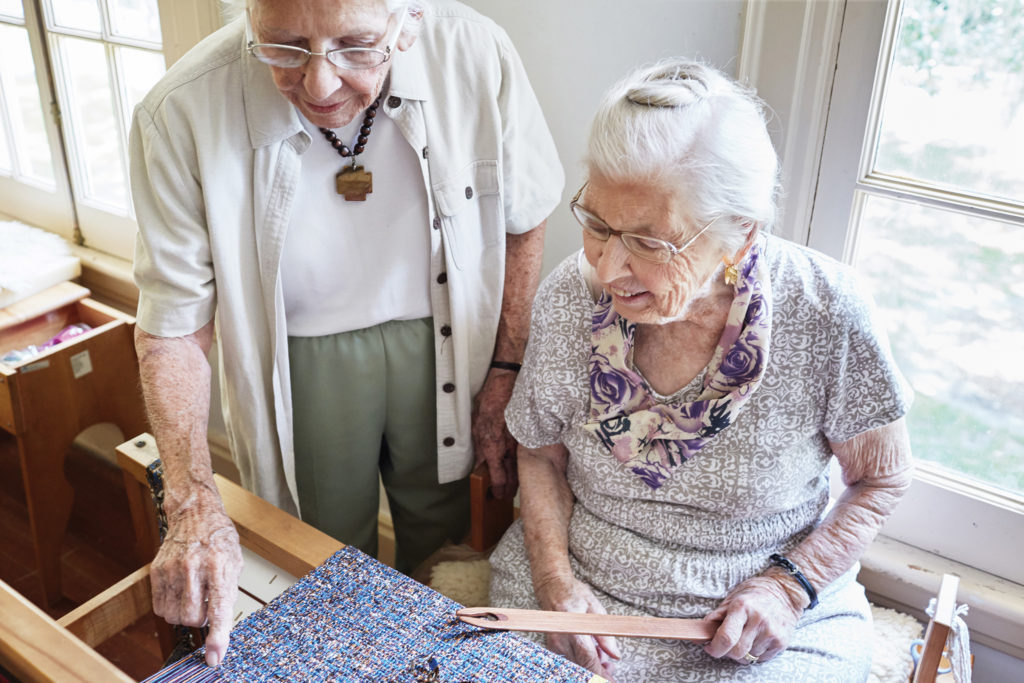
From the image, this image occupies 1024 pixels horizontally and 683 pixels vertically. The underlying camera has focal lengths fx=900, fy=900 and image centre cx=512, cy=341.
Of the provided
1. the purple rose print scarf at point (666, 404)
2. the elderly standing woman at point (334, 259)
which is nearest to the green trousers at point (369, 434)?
the elderly standing woman at point (334, 259)

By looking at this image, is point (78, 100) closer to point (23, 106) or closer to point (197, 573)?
point (23, 106)

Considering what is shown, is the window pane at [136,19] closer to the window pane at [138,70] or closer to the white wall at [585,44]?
the window pane at [138,70]

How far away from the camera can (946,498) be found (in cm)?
170

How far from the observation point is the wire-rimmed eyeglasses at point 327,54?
4.01 ft

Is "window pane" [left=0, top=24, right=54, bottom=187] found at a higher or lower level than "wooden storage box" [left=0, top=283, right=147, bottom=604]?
higher

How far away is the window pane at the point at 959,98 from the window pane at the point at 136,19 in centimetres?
183

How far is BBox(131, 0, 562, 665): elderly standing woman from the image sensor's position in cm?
128

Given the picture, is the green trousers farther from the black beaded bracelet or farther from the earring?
the black beaded bracelet

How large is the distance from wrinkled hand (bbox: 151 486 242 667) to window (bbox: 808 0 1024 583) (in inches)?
45.8

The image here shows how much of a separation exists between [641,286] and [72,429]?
5.75 feet

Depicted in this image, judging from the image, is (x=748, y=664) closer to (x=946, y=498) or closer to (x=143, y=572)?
(x=946, y=498)

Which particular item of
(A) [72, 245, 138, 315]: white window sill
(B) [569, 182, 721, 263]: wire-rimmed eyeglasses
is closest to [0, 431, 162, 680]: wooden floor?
(A) [72, 245, 138, 315]: white window sill

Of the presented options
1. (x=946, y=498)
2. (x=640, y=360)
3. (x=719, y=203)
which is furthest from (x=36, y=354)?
(x=946, y=498)

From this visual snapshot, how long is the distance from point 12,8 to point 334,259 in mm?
1875
